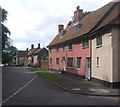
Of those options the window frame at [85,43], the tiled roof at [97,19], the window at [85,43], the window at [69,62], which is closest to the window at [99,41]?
the tiled roof at [97,19]

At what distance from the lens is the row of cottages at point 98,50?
1725cm

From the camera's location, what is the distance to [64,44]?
35438 millimetres

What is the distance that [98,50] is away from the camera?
20672 millimetres

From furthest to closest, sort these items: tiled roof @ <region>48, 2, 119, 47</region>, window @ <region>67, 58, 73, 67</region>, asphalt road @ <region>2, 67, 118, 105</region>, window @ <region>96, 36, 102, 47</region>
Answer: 1. window @ <region>67, 58, 73, 67</region>
2. tiled roof @ <region>48, 2, 119, 47</region>
3. window @ <region>96, 36, 102, 47</region>
4. asphalt road @ <region>2, 67, 118, 105</region>

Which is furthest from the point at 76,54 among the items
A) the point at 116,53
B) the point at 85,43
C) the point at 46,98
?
the point at 46,98

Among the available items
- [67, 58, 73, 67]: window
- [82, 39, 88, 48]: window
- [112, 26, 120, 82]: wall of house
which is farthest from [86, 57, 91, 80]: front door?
[67, 58, 73, 67]: window

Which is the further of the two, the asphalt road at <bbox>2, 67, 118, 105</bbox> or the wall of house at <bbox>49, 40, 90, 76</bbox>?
the wall of house at <bbox>49, 40, 90, 76</bbox>

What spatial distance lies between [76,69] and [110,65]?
36.3 ft

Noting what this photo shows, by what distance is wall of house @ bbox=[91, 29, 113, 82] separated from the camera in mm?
17438

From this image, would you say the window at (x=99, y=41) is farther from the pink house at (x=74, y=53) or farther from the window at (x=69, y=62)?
the window at (x=69, y=62)

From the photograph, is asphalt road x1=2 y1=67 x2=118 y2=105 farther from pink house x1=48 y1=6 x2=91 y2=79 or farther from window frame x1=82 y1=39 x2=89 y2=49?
window frame x1=82 y1=39 x2=89 y2=49

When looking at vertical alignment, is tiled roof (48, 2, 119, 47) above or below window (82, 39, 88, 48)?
above

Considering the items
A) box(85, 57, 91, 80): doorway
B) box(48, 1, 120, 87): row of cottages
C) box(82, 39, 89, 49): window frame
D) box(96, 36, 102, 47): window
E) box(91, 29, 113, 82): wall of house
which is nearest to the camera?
box(48, 1, 120, 87): row of cottages

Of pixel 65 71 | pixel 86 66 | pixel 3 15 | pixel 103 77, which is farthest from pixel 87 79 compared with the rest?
pixel 3 15
